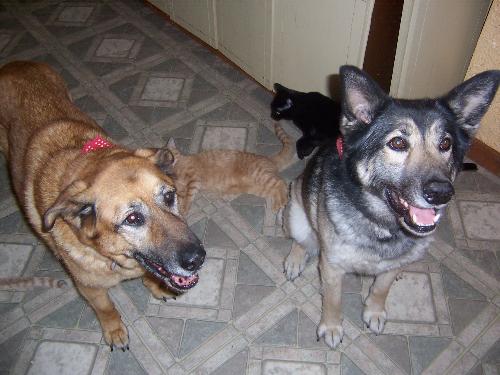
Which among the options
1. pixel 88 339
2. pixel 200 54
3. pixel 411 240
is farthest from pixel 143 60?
pixel 411 240

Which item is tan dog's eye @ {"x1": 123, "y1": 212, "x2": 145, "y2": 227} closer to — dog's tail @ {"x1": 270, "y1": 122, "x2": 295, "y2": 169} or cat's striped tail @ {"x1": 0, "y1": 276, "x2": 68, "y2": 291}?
cat's striped tail @ {"x1": 0, "y1": 276, "x2": 68, "y2": 291}

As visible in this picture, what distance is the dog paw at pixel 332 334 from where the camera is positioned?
315 cm

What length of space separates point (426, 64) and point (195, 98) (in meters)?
2.76


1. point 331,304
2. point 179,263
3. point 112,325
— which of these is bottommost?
point 112,325

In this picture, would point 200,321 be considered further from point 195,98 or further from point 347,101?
point 195,98

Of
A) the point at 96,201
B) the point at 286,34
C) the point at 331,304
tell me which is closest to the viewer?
the point at 96,201

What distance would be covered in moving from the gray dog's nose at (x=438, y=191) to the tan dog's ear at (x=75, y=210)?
1.87m

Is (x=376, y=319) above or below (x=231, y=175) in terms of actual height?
below

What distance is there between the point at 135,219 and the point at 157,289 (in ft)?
4.16

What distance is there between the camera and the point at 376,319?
322 cm

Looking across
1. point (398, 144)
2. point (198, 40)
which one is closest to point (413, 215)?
point (398, 144)

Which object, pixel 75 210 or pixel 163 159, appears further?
pixel 163 159

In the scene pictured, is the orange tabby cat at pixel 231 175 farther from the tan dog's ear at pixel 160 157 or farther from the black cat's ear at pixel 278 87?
the tan dog's ear at pixel 160 157

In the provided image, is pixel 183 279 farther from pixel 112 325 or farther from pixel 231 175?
pixel 231 175
